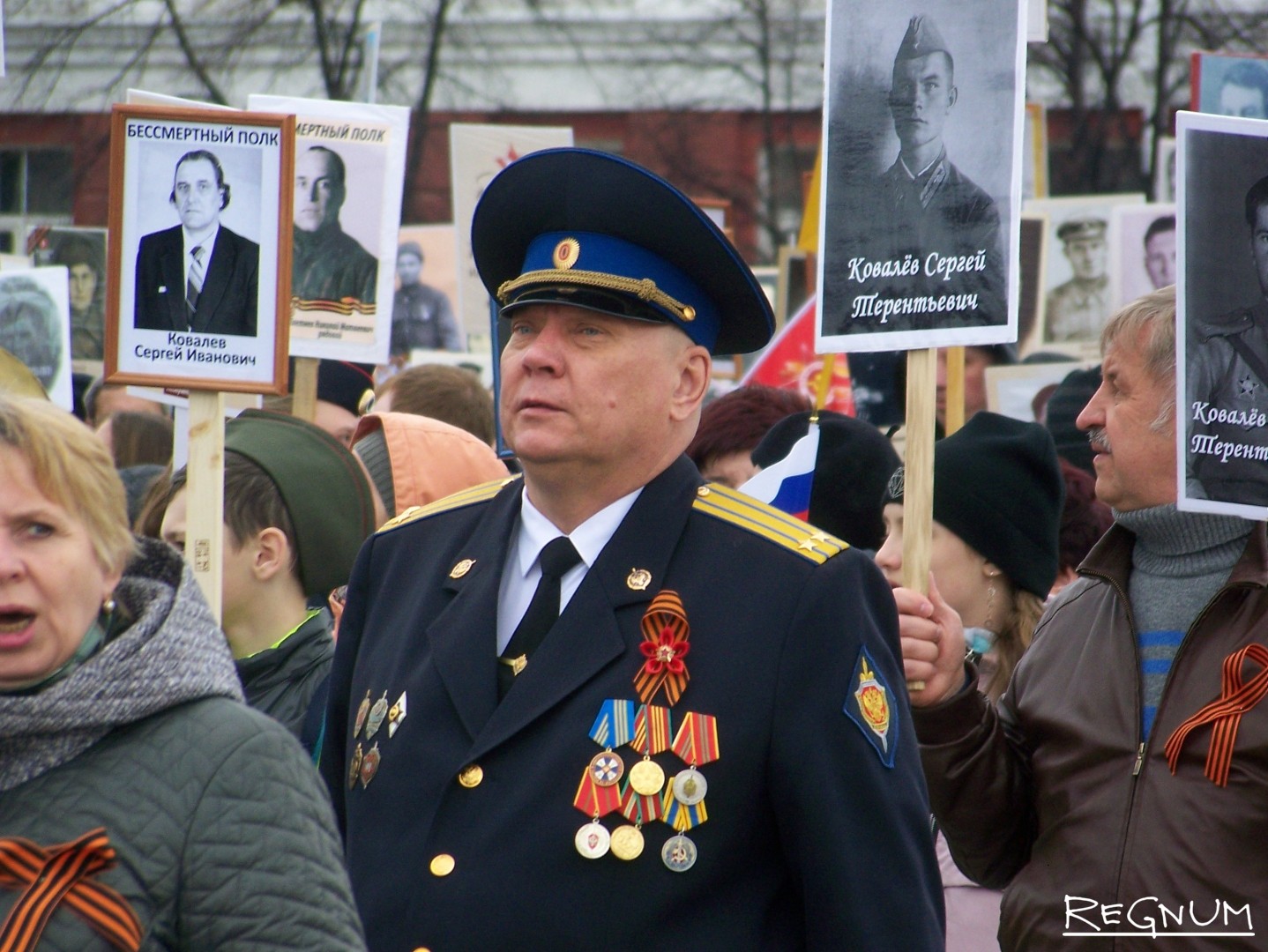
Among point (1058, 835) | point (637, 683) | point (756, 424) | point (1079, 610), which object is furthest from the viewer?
point (756, 424)

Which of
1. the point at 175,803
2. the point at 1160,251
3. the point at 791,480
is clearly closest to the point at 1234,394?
the point at 791,480

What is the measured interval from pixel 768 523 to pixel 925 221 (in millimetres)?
752

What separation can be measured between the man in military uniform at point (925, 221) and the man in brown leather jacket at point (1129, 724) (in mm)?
335

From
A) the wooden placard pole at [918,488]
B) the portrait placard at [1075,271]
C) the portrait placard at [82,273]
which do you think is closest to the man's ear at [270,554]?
the wooden placard pole at [918,488]

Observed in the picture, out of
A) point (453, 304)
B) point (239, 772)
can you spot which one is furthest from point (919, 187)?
point (453, 304)

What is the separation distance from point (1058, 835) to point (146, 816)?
1.67 metres

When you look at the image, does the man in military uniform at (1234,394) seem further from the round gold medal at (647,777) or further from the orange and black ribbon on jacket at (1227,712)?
the round gold medal at (647,777)

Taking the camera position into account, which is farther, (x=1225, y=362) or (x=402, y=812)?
(x=1225, y=362)

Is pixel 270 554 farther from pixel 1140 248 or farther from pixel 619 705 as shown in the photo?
pixel 1140 248

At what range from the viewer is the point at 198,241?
3.83 meters

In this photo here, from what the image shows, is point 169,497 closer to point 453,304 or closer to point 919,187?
point 919,187

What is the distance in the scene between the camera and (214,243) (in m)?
3.84

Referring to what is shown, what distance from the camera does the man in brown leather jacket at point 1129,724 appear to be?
285 centimetres

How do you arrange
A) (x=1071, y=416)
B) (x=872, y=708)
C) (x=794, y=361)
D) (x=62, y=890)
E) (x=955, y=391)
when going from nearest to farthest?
(x=62, y=890) → (x=872, y=708) → (x=955, y=391) → (x=1071, y=416) → (x=794, y=361)
